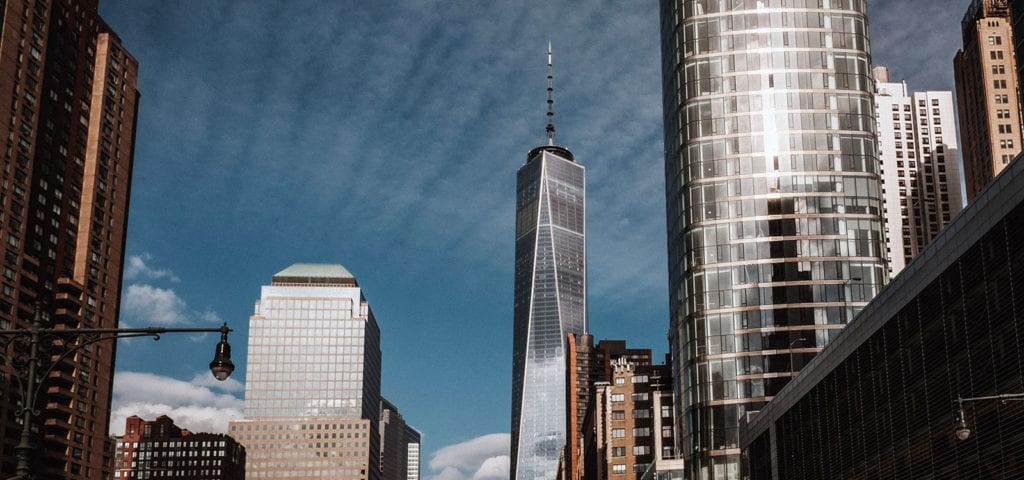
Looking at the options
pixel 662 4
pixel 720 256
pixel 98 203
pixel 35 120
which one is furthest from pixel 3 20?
pixel 720 256

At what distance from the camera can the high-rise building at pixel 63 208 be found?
167500mm

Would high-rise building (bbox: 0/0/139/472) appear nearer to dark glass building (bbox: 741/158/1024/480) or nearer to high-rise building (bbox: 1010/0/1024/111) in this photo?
dark glass building (bbox: 741/158/1024/480)

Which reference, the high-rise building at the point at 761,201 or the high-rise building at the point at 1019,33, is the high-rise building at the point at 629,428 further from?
the high-rise building at the point at 1019,33

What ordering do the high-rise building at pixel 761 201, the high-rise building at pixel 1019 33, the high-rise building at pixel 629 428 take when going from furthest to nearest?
1. the high-rise building at pixel 629 428
2. the high-rise building at pixel 761 201
3. the high-rise building at pixel 1019 33

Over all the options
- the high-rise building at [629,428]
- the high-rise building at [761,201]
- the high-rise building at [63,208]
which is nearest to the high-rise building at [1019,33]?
the high-rise building at [761,201]

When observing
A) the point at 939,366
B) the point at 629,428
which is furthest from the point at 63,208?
the point at 939,366

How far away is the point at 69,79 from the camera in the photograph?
612 feet

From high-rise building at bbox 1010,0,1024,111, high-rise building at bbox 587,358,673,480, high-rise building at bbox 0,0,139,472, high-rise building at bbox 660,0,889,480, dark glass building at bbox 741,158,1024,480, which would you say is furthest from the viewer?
high-rise building at bbox 587,358,673,480

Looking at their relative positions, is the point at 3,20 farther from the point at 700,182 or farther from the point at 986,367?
the point at 986,367

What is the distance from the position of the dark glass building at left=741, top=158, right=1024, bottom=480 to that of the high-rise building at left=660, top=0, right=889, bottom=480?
Result: 1567 inches

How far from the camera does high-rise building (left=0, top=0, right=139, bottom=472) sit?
168 metres

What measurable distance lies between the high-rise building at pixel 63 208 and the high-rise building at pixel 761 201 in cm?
9012

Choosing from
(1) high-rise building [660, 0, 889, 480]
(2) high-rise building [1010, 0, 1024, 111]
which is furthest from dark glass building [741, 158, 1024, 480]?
(1) high-rise building [660, 0, 889, 480]

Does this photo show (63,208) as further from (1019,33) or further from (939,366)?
(1019,33)
